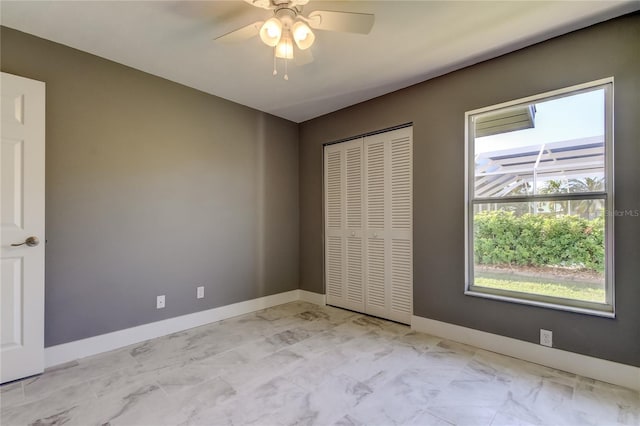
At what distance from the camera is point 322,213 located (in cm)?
416

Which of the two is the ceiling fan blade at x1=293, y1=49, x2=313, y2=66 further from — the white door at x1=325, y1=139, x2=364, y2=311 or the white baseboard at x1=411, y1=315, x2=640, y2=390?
the white baseboard at x1=411, y1=315, x2=640, y2=390

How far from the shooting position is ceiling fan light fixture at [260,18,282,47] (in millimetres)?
1740

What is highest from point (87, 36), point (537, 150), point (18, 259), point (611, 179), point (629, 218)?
point (87, 36)

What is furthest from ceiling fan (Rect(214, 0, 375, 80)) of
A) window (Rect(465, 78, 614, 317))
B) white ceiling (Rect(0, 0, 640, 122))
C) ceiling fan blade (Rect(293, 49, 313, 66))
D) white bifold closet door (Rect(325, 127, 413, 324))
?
white bifold closet door (Rect(325, 127, 413, 324))

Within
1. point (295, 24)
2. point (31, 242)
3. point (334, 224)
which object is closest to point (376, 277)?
point (334, 224)

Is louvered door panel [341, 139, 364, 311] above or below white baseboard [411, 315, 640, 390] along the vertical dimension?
above

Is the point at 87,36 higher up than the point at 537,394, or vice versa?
the point at 87,36

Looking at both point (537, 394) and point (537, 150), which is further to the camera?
point (537, 150)

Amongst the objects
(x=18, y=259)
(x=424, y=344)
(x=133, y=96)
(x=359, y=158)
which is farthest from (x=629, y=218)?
(x=18, y=259)

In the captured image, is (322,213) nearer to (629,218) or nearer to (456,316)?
(456,316)

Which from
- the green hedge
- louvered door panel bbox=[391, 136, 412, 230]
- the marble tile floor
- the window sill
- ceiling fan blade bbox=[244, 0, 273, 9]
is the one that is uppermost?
ceiling fan blade bbox=[244, 0, 273, 9]

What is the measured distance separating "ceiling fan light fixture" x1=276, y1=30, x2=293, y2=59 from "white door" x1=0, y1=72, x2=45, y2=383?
6.06ft

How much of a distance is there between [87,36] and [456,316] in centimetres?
390

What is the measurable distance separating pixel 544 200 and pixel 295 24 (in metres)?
2.30
